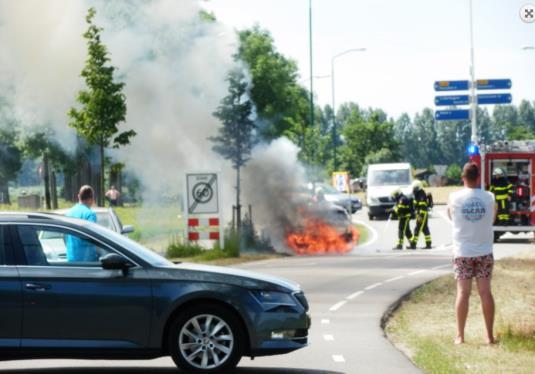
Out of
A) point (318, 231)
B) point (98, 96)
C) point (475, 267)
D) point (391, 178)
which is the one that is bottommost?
point (318, 231)

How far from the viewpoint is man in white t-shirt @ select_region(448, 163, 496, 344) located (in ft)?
40.7

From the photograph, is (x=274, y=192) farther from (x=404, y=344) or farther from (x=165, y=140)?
(x=404, y=344)

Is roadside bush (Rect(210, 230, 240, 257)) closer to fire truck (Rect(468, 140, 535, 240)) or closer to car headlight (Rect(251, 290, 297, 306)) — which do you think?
fire truck (Rect(468, 140, 535, 240))

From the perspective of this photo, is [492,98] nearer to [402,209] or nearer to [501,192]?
[501,192]

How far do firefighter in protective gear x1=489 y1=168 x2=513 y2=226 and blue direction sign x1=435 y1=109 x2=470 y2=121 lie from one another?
12.3 meters

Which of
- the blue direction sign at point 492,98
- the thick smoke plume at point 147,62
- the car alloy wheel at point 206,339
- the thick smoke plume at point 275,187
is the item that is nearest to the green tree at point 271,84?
the blue direction sign at point 492,98

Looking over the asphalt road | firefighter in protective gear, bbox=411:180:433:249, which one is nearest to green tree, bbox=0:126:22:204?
firefighter in protective gear, bbox=411:180:433:249

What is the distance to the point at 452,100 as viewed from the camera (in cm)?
4903

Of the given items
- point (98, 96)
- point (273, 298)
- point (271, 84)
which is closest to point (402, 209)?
point (98, 96)

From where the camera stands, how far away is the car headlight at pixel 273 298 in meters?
10.9

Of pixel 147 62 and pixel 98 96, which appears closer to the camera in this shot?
pixel 98 96

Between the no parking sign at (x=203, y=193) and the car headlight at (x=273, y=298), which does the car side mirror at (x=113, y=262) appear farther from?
the no parking sign at (x=203, y=193)

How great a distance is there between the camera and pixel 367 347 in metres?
13.0

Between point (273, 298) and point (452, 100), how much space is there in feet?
128
